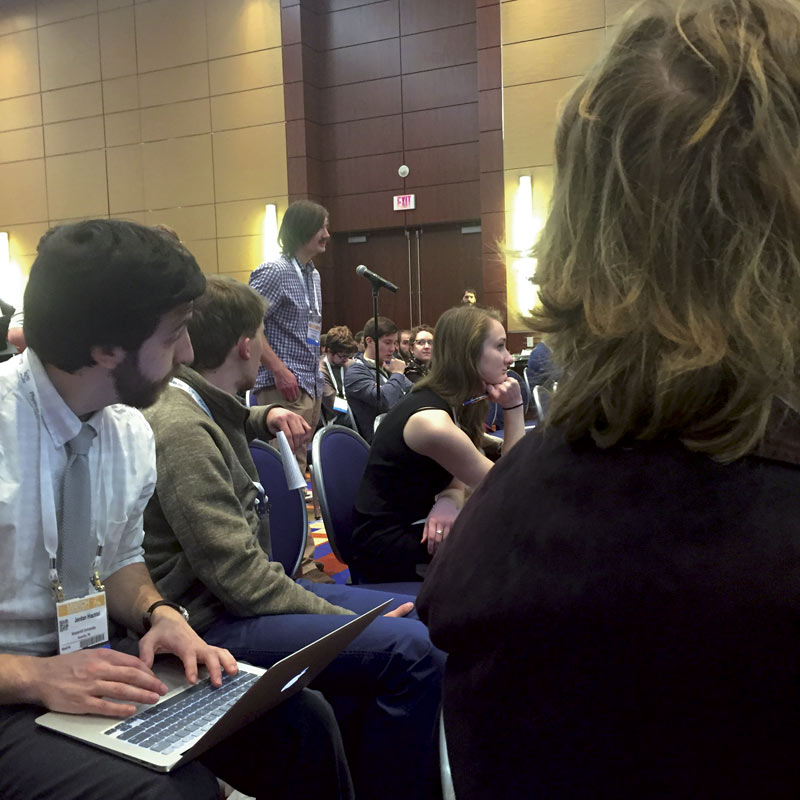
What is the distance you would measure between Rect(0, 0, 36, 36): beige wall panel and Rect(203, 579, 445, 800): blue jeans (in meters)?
9.54

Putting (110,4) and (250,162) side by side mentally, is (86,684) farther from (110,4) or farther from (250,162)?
(110,4)

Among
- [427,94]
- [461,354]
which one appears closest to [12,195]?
[427,94]

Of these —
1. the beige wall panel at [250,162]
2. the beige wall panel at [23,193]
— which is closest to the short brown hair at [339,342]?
the beige wall panel at [250,162]

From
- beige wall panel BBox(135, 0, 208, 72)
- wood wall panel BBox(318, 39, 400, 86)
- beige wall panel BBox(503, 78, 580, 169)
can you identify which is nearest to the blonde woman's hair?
beige wall panel BBox(503, 78, 580, 169)

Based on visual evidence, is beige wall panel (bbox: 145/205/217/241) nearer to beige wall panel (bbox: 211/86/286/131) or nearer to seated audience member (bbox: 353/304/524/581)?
beige wall panel (bbox: 211/86/286/131)

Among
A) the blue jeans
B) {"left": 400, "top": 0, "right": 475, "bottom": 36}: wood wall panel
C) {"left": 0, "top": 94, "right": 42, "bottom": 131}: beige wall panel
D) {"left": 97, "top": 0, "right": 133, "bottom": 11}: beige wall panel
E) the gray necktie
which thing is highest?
{"left": 97, "top": 0, "right": 133, "bottom": 11}: beige wall panel

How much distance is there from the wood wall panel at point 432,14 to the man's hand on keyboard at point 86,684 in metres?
7.74

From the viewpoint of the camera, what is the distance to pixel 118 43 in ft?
27.6

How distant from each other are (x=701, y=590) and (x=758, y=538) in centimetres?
5

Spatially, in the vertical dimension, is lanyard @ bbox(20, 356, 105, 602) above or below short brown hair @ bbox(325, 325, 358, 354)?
below

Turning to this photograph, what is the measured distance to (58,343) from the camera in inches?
46.7

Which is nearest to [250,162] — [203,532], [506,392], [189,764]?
[506,392]

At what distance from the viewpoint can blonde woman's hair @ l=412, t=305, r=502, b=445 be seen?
2.21 metres

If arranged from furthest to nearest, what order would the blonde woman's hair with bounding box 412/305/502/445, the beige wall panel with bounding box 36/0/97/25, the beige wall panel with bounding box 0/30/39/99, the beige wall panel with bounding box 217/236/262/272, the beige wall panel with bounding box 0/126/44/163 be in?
the beige wall panel with bounding box 0/126/44/163, the beige wall panel with bounding box 0/30/39/99, the beige wall panel with bounding box 36/0/97/25, the beige wall panel with bounding box 217/236/262/272, the blonde woman's hair with bounding box 412/305/502/445
